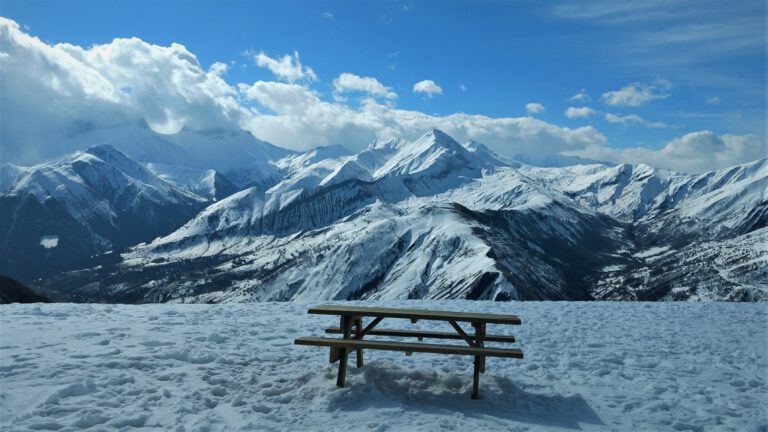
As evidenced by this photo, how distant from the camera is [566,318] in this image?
23.5m

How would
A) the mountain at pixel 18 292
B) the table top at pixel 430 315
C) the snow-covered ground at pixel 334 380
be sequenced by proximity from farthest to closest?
the mountain at pixel 18 292 → the table top at pixel 430 315 → the snow-covered ground at pixel 334 380

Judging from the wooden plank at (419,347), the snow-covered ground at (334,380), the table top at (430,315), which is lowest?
the snow-covered ground at (334,380)

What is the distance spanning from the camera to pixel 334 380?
45.2 feet

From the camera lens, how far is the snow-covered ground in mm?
11523

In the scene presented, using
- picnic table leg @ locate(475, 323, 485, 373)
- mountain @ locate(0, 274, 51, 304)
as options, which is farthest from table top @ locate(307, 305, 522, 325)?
mountain @ locate(0, 274, 51, 304)

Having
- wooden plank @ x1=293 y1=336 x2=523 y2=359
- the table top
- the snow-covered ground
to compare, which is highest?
the table top

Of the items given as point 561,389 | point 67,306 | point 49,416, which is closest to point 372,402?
point 561,389

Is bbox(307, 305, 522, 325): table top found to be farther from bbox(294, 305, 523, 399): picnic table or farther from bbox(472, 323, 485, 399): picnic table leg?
→ bbox(472, 323, 485, 399): picnic table leg

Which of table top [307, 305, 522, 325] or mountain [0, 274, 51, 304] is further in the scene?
mountain [0, 274, 51, 304]

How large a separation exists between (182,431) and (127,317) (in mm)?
12153

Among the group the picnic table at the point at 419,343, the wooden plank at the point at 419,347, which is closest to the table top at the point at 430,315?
the picnic table at the point at 419,343

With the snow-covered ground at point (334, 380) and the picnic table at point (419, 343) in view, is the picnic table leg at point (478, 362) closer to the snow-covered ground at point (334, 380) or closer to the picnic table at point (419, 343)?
the picnic table at point (419, 343)

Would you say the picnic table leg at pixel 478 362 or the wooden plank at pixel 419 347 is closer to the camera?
the wooden plank at pixel 419 347

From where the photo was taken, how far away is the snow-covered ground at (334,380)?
1152cm
